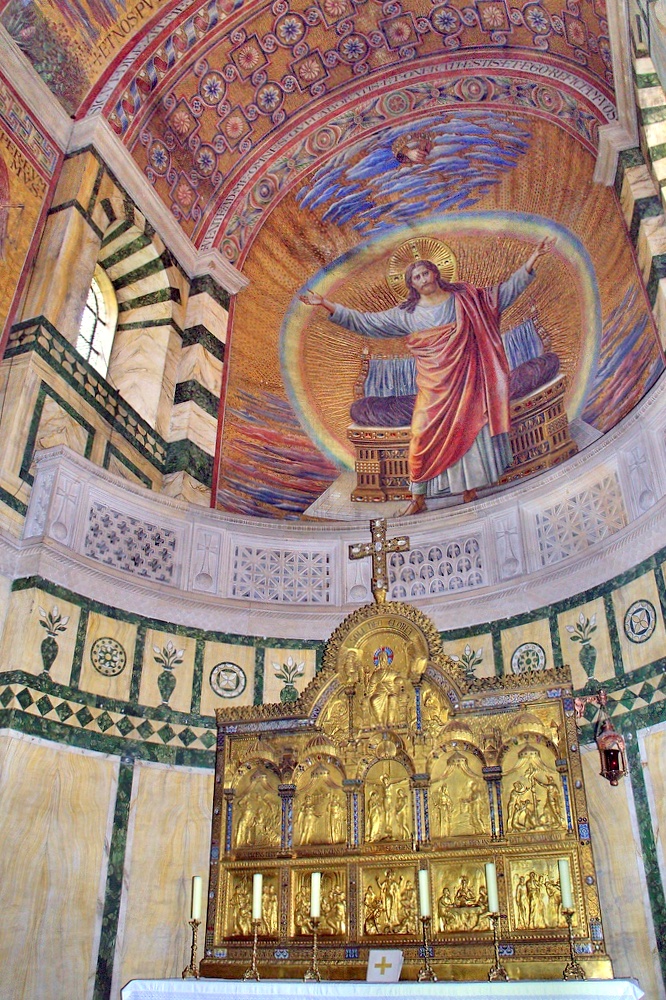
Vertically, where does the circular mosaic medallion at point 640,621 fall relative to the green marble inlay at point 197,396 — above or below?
below

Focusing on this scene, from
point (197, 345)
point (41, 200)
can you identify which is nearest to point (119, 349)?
point (197, 345)

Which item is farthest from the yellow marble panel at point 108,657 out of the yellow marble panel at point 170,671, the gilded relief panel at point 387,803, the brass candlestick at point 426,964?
the brass candlestick at point 426,964

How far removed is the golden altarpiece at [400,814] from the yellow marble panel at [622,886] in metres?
1.44

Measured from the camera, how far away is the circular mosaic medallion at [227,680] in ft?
28.4

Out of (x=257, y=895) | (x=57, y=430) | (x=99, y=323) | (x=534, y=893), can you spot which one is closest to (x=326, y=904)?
(x=257, y=895)

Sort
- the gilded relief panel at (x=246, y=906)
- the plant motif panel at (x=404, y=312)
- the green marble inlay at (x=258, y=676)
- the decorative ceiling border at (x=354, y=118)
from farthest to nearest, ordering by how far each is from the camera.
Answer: the decorative ceiling border at (x=354, y=118)
the plant motif panel at (x=404, y=312)
the green marble inlay at (x=258, y=676)
the gilded relief panel at (x=246, y=906)

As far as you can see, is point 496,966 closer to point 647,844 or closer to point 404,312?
point 647,844

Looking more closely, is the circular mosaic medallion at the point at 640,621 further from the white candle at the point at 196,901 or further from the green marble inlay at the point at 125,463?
the green marble inlay at the point at 125,463

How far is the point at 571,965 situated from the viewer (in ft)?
16.3

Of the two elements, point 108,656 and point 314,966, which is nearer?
point 314,966

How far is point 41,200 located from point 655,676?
824cm

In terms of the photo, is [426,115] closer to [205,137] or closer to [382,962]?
[205,137]

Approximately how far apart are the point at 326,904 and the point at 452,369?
6.79 metres

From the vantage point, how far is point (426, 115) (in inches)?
478
